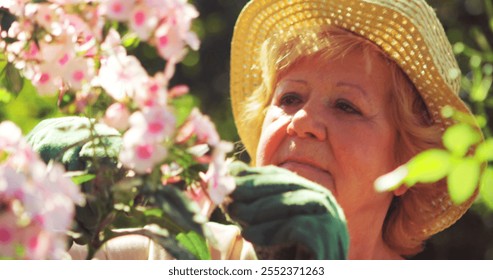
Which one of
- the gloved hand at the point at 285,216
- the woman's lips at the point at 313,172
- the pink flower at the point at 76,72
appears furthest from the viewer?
the woman's lips at the point at 313,172

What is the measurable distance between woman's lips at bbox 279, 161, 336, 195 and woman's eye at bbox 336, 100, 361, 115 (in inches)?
6.4

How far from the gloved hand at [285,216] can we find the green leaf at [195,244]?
55 millimetres

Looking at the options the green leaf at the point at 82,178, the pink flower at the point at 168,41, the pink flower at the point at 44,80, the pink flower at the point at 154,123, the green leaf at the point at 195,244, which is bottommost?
the green leaf at the point at 195,244

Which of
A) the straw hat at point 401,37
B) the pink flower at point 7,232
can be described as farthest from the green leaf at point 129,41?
the straw hat at point 401,37

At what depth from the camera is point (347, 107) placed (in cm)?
183

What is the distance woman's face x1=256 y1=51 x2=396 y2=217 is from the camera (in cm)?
173

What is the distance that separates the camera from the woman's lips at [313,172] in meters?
1.70

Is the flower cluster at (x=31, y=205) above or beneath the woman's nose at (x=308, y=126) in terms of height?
above

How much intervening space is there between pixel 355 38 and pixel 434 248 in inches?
110

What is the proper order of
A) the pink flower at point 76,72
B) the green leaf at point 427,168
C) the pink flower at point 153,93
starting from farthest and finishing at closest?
the pink flower at point 76,72 < the pink flower at point 153,93 < the green leaf at point 427,168

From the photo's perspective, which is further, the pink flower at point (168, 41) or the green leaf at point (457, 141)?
the pink flower at point (168, 41)

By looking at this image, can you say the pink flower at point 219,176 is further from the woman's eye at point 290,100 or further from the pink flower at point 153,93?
the woman's eye at point 290,100

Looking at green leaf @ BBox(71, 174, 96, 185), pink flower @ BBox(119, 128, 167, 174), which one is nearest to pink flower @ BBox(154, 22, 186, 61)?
pink flower @ BBox(119, 128, 167, 174)
